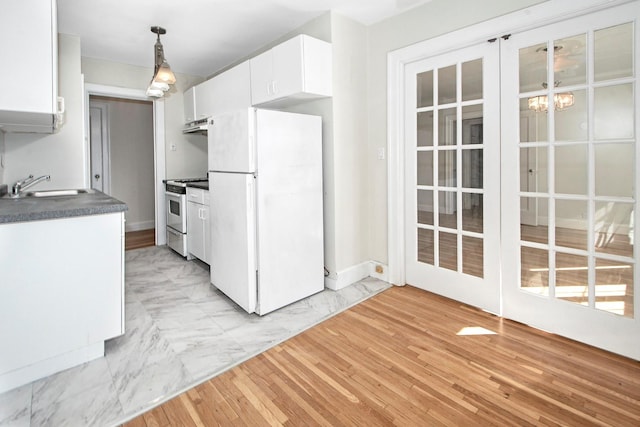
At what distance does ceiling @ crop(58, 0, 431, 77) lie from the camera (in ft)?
8.64

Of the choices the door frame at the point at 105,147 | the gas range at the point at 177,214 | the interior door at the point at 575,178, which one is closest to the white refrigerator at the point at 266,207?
the gas range at the point at 177,214

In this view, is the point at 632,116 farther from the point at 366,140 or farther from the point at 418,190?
the point at 366,140

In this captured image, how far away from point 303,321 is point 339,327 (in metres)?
0.26

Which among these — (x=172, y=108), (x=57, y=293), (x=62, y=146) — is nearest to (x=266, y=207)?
(x=57, y=293)

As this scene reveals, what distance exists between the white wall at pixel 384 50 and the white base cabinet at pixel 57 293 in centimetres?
205

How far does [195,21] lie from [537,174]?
2.97m

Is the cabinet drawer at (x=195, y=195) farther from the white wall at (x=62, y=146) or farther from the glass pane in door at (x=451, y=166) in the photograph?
the glass pane in door at (x=451, y=166)

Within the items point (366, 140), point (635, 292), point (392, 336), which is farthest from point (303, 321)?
point (635, 292)

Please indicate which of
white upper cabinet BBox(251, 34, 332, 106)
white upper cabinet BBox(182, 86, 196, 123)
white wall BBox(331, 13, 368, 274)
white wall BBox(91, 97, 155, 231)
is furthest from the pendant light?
white wall BBox(91, 97, 155, 231)

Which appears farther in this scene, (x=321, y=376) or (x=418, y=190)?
(x=418, y=190)

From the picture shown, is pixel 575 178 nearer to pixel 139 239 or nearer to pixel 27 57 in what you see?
pixel 27 57

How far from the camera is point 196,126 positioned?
416 cm

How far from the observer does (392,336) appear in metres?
2.13

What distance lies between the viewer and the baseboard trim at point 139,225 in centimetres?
565
